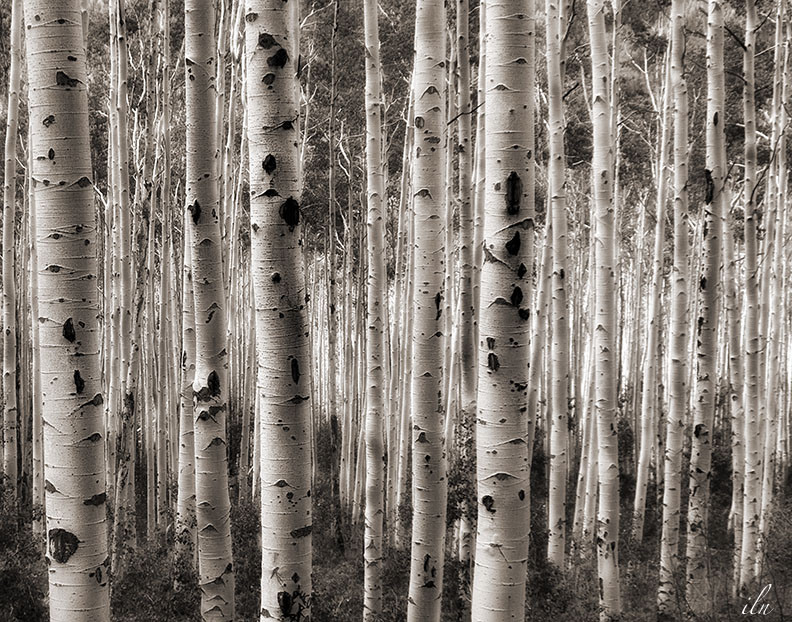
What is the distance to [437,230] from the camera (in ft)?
13.2

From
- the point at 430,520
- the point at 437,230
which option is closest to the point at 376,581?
the point at 430,520

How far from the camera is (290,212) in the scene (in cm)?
221

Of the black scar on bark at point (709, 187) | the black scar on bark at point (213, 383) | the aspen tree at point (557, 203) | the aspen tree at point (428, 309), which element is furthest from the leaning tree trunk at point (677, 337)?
the black scar on bark at point (213, 383)

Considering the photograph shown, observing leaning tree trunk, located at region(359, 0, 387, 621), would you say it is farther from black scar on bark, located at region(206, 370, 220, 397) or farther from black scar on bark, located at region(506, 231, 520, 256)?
black scar on bark, located at region(506, 231, 520, 256)

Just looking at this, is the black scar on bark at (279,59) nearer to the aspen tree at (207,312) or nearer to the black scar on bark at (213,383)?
the aspen tree at (207,312)

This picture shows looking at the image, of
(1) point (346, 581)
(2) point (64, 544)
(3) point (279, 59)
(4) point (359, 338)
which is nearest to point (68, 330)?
(2) point (64, 544)

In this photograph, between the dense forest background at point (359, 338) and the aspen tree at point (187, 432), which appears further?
the dense forest background at point (359, 338)

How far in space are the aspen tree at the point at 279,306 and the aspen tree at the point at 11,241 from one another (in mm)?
6181

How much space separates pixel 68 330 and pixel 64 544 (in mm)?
631

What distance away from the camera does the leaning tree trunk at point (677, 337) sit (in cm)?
587

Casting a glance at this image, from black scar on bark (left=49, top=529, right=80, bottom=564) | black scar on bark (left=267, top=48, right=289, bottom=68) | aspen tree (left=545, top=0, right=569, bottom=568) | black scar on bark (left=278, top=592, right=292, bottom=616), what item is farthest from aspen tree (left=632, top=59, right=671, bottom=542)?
black scar on bark (left=49, top=529, right=80, bottom=564)

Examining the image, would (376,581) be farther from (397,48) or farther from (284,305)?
(397,48)

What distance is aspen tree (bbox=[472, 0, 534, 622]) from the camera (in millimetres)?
2285

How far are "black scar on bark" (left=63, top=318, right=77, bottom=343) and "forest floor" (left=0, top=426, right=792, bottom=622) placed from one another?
4416 mm
